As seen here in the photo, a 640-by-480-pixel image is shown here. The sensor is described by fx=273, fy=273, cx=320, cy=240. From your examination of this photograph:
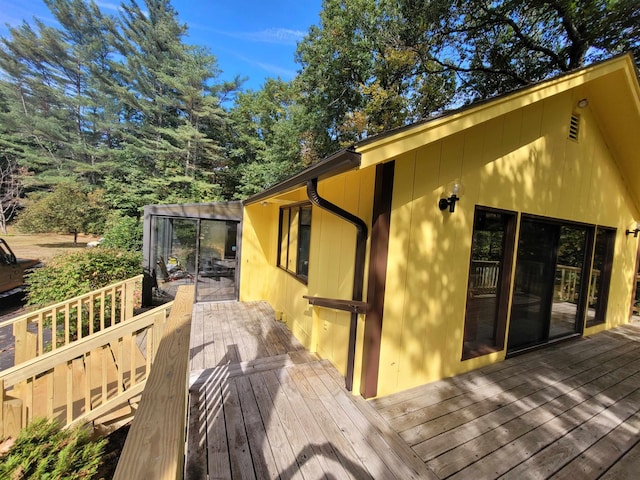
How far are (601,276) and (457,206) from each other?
172 inches

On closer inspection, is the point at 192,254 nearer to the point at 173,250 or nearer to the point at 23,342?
the point at 173,250

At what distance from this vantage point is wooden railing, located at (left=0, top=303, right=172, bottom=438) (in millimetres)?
2084

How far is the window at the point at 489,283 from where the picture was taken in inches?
130

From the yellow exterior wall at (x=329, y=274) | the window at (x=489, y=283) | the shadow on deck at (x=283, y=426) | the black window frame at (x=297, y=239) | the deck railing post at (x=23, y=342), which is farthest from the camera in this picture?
the black window frame at (x=297, y=239)

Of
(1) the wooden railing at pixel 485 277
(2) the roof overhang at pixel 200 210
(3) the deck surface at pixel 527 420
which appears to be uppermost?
(2) the roof overhang at pixel 200 210

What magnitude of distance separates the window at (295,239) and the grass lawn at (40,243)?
1226 centimetres

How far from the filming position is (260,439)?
2.13 metres

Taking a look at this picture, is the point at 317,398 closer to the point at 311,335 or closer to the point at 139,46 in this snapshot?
the point at 311,335

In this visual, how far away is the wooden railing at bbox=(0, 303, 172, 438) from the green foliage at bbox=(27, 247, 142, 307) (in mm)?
1425

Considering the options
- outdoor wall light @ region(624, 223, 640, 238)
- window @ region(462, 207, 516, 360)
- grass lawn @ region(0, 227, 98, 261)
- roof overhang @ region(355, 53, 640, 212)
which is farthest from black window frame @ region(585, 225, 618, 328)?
grass lawn @ region(0, 227, 98, 261)

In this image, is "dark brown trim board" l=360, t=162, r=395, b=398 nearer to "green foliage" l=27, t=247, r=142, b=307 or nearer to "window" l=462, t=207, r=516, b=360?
"window" l=462, t=207, r=516, b=360

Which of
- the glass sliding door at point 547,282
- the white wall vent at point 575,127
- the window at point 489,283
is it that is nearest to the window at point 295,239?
the window at point 489,283

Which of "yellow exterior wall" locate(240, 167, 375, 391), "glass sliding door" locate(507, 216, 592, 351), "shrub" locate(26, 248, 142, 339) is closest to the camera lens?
"yellow exterior wall" locate(240, 167, 375, 391)

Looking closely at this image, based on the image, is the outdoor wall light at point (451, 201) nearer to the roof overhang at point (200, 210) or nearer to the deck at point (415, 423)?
the deck at point (415, 423)
